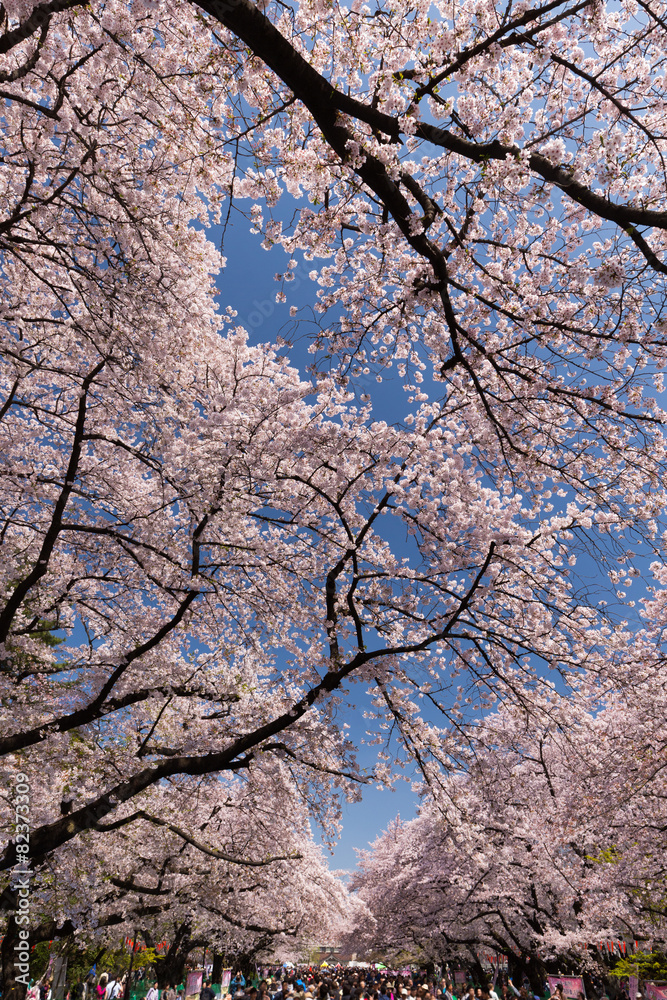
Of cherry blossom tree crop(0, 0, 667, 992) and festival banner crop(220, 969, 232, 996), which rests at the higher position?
cherry blossom tree crop(0, 0, 667, 992)

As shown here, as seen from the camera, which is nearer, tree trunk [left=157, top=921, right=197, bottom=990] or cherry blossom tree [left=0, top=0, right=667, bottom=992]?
cherry blossom tree [left=0, top=0, right=667, bottom=992]

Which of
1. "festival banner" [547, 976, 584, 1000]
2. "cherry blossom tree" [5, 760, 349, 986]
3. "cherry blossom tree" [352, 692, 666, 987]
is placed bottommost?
"festival banner" [547, 976, 584, 1000]

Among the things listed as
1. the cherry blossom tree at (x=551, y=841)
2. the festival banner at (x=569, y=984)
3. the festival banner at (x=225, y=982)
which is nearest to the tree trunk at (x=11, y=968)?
the cherry blossom tree at (x=551, y=841)

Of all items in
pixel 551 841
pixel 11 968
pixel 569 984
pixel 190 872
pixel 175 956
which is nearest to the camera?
pixel 11 968

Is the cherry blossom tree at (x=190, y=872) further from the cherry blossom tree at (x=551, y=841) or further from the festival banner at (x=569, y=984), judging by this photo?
the festival banner at (x=569, y=984)

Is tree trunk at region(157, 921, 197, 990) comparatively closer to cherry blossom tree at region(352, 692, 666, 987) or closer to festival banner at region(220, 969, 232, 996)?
festival banner at region(220, 969, 232, 996)

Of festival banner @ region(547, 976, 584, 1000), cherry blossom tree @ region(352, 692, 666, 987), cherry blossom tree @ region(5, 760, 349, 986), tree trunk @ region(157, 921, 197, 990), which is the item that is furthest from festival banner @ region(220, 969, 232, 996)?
festival banner @ region(547, 976, 584, 1000)

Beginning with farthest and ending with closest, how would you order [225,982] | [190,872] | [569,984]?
[225,982]
[190,872]
[569,984]

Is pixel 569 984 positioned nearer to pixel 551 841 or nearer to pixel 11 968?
pixel 551 841

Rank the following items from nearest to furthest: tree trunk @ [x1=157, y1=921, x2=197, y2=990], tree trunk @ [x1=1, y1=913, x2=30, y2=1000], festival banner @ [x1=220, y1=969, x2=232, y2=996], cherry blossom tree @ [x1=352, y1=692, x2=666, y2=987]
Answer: tree trunk @ [x1=1, y1=913, x2=30, y2=1000], cherry blossom tree @ [x1=352, y1=692, x2=666, y2=987], tree trunk @ [x1=157, y1=921, x2=197, y2=990], festival banner @ [x1=220, y1=969, x2=232, y2=996]

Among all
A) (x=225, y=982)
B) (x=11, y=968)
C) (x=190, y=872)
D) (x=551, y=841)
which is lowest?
(x=551, y=841)

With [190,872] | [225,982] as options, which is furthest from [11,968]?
[225,982]

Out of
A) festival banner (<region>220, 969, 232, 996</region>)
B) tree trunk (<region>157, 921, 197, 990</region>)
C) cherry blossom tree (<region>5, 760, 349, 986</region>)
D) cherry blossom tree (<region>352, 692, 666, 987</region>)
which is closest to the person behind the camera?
cherry blossom tree (<region>352, 692, 666, 987</region>)

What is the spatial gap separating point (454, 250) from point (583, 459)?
2.96m
